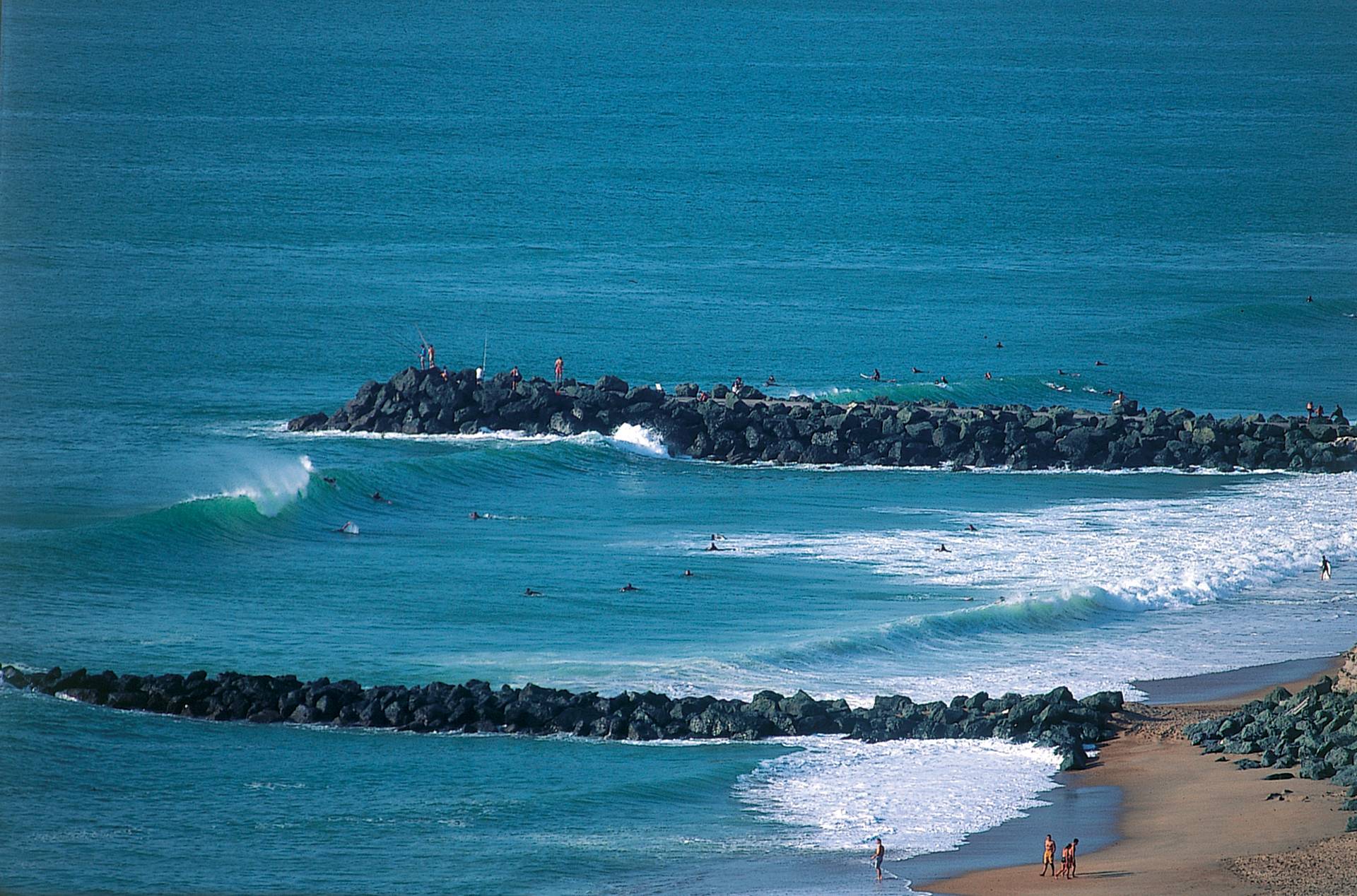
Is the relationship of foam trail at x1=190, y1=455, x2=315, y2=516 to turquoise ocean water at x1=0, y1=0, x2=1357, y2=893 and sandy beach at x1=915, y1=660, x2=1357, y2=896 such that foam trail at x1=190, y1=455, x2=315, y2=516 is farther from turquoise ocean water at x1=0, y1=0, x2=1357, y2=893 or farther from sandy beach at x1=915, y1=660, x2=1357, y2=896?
sandy beach at x1=915, y1=660, x2=1357, y2=896

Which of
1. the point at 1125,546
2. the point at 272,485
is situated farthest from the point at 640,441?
the point at 1125,546

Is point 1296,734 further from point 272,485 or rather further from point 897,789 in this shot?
point 272,485

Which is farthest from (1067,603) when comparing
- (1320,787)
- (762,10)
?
(762,10)

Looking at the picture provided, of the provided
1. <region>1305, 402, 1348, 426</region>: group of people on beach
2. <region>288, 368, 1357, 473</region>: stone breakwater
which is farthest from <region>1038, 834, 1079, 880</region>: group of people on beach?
<region>1305, 402, 1348, 426</region>: group of people on beach

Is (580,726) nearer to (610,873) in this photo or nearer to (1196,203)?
(610,873)

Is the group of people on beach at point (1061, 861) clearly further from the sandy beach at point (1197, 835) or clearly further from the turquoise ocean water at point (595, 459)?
the turquoise ocean water at point (595, 459)
